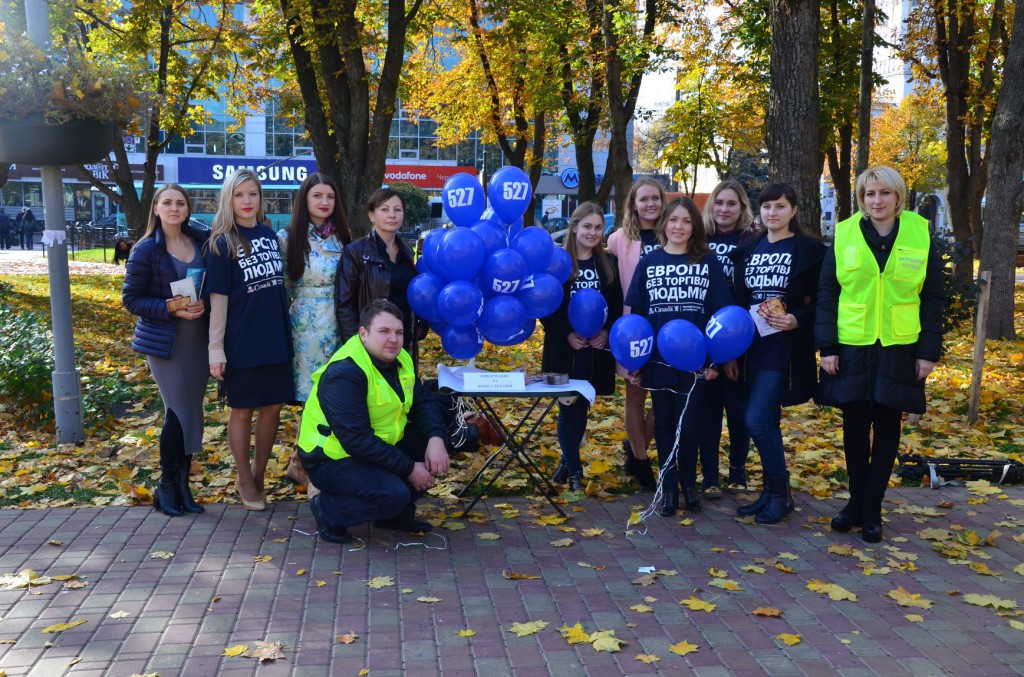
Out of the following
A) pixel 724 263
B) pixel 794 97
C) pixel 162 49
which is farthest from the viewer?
pixel 162 49

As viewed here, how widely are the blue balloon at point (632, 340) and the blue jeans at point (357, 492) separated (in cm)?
142

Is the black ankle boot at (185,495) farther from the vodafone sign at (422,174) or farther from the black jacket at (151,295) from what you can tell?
the vodafone sign at (422,174)

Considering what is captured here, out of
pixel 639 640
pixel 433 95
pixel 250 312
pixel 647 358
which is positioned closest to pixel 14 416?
pixel 250 312

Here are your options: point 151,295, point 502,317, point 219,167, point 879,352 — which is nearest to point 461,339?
point 502,317

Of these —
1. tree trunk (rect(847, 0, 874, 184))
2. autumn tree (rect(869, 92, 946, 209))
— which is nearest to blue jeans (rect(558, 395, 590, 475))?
tree trunk (rect(847, 0, 874, 184))

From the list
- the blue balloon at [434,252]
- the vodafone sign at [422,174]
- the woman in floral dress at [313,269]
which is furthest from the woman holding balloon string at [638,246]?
the vodafone sign at [422,174]

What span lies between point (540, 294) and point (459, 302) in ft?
1.70

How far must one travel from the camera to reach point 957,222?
1797 centimetres

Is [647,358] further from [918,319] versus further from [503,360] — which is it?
[503,360]

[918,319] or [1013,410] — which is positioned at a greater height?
[918,319]

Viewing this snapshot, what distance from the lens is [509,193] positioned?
5.60m

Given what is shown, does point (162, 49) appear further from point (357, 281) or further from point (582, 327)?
point (582, 327)

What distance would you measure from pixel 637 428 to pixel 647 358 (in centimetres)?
77

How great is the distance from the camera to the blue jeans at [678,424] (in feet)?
17.9
